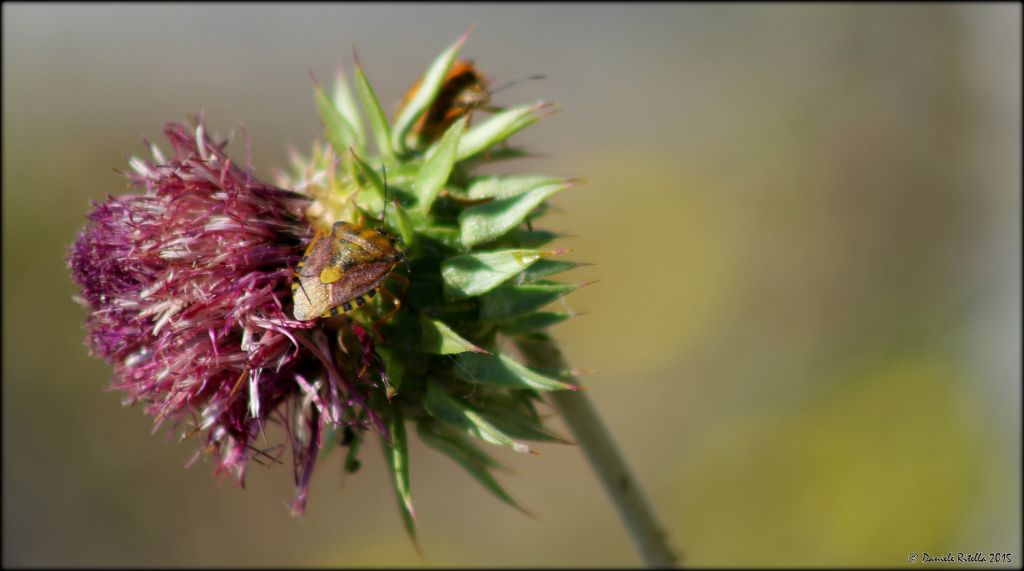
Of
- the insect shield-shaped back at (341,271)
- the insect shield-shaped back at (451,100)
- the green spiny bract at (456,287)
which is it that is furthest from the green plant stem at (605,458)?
the insect shield-shaped back at (451,100)

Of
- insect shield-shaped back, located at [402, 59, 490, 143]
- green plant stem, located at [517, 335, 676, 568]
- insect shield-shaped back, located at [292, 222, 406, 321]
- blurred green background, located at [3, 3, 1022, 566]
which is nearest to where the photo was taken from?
insect shield-shaped back, located at [292, 222, 406, 321]

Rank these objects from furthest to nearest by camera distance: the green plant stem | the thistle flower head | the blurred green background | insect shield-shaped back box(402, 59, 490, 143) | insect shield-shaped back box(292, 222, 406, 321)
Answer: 1. the blurred green background
2. insect shield-shaped back box(402, 59, 490, 143)
3. the green plant stem
4. the thistle flower head
5. insect shield-shaped back box(292, 222, 406, 321)

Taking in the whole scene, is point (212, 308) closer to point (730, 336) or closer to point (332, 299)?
point (332, 299)

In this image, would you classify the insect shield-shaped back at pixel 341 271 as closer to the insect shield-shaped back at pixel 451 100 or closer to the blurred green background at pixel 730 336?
the insect shield-shaped back at pixel 451 100

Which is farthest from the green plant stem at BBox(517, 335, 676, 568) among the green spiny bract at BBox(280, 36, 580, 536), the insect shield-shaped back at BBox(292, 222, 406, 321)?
the insect shield-shaped back at BBox(292, 222, 406, 321)

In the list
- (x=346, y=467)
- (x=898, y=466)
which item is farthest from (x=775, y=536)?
(x=346, y=467)

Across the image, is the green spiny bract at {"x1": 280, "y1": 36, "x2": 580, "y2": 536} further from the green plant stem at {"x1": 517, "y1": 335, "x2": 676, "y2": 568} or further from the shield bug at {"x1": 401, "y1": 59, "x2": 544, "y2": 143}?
the shield bug at {"x1": 401, "y1": 59, "x2": 544, "y2": 143}
